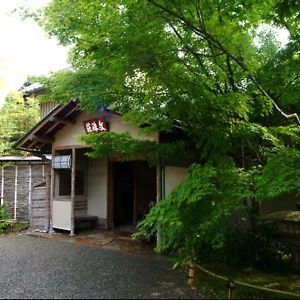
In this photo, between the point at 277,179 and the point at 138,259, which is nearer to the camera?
the point at 277,179

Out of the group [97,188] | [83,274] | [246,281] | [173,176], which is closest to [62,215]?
[97,188]

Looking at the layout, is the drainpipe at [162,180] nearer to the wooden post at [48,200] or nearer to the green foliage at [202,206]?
the green foliage at [202,206]

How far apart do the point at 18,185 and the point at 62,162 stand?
3.09 metres

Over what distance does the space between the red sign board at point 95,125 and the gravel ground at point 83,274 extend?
3.60 metres

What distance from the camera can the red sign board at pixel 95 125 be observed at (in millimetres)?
11016

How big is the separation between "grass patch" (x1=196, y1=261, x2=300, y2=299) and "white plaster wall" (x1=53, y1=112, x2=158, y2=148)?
481 cm

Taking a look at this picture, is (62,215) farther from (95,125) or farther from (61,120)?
(95,125)

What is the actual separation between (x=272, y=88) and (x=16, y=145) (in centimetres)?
935

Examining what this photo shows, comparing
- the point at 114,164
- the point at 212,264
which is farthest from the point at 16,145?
the point at 212,264

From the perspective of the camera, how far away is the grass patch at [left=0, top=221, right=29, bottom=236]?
12602mm

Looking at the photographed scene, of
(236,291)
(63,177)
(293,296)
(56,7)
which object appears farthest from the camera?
(63,177)

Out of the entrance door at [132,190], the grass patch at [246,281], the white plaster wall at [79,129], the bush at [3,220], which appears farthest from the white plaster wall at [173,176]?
the bush at [3,220]

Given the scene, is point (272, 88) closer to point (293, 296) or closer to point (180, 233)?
Answer: point (180, 233)

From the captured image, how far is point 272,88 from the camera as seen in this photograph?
6645 mm
